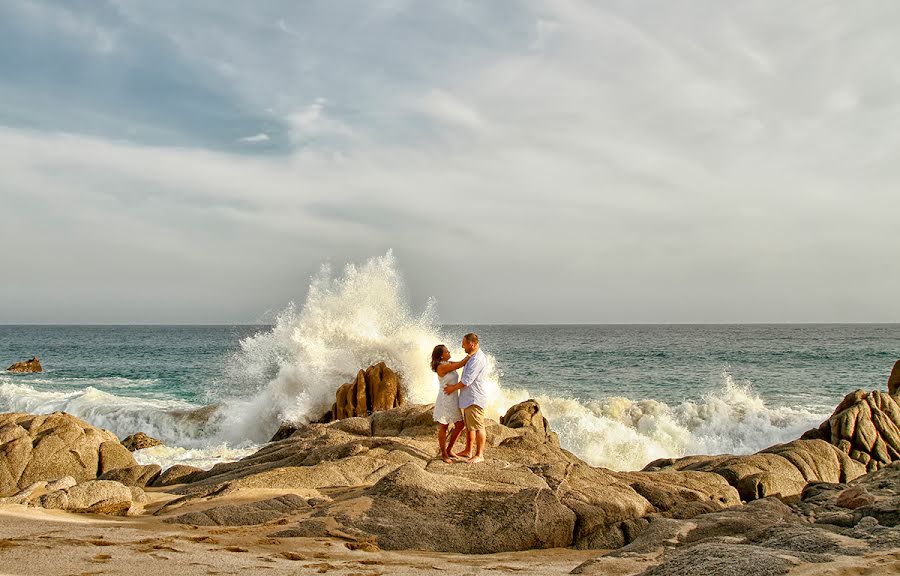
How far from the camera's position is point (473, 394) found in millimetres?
9508

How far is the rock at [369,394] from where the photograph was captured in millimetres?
17938

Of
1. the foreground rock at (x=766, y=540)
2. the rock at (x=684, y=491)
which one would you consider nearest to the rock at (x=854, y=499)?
the foreground rock at (x=766, y=540)

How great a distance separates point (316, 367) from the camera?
2138 cm

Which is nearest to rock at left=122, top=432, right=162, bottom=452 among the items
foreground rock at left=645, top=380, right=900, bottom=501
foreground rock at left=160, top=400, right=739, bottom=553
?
foreground rock at left=160, top=400, right=739, bottom=553

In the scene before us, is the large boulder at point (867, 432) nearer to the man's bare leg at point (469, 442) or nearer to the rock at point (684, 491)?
the rock at point (684, 491)

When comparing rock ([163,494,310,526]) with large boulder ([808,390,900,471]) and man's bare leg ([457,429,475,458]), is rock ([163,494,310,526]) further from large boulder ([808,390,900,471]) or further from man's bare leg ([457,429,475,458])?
large boulder ([808,390,900,471])

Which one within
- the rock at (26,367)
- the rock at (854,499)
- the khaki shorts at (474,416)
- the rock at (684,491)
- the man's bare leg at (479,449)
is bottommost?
the rock at (26,367)

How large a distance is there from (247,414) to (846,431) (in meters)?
16.1

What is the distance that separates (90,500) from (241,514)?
1982mm

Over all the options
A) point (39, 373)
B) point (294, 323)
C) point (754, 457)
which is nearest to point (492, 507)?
point (754, 457)

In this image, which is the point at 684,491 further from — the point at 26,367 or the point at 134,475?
the point at 26,367

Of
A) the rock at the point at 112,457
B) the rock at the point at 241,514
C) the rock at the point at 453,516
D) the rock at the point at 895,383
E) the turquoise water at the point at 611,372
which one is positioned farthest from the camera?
the turquoise water at the point at 611,372

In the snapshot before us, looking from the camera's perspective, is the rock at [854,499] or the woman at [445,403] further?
the woman at [445,403]

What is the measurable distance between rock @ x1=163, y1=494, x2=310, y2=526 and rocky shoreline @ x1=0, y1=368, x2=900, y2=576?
0.02 meters
